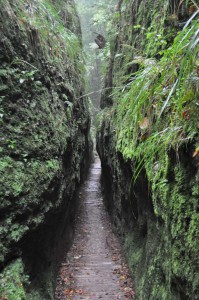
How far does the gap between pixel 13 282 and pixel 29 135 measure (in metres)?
2.15

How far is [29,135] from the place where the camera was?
4312mm

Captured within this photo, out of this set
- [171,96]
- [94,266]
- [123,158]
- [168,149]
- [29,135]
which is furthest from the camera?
[94,266]

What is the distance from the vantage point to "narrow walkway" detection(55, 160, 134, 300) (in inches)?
209

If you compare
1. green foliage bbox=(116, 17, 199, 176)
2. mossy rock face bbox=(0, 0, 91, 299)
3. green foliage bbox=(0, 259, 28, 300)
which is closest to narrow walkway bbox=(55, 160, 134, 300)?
mossy rock face bbox=(0, 0, 91, 299)

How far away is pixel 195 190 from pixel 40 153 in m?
2.92

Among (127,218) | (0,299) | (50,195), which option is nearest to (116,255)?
(127,218)

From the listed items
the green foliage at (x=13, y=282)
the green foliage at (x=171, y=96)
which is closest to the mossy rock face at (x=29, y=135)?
the green foliage at (x=13, y=282)

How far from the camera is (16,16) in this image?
4.79m

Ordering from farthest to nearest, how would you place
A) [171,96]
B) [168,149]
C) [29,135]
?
[29,135]
[171,96]
[168,149]

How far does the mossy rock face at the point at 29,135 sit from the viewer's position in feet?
11.8

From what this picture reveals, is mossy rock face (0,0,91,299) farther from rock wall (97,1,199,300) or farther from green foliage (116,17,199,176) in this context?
green foliage (116,17,199,176)

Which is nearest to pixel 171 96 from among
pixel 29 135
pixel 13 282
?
pixel 29 135

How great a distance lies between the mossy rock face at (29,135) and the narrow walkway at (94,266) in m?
0.54

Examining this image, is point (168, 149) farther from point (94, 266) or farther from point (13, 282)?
point (94, 266)
